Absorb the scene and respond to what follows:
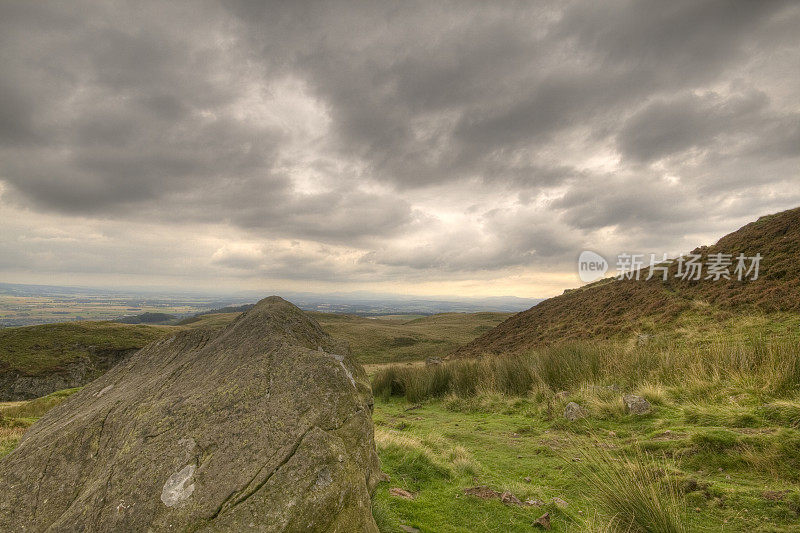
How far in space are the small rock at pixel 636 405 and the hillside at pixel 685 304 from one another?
31.1 ft

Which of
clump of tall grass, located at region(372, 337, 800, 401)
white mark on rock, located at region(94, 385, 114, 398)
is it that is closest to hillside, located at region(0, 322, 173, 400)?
clump of tall grass, located at region(372, 337, 800, 401)

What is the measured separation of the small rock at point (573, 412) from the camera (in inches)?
336

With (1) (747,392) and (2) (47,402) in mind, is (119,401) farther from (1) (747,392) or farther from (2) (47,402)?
(2) (47,402)

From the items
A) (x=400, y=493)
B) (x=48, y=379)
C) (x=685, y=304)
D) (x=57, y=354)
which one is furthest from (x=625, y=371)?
(x=57, y=354)

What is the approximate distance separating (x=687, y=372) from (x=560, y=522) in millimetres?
7496

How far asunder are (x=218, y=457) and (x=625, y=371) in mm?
11630

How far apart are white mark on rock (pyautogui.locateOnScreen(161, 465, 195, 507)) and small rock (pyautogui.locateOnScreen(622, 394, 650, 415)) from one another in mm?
8757

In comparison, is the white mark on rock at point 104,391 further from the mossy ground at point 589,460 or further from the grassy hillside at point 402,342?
the grassy hillside at point 402,342

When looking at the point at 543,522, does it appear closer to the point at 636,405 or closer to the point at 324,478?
the point at 324,478

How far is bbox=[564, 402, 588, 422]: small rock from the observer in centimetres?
853

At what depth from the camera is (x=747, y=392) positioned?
7379 mm

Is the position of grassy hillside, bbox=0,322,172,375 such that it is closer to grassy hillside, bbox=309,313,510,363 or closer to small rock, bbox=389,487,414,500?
grassy hillside, bbox=309,313,510,363

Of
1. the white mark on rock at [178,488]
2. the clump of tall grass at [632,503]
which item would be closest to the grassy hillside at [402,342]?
the clump of tall grass at [632,503]

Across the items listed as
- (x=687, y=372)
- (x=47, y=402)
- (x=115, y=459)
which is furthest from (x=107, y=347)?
(x=687, y=372)
